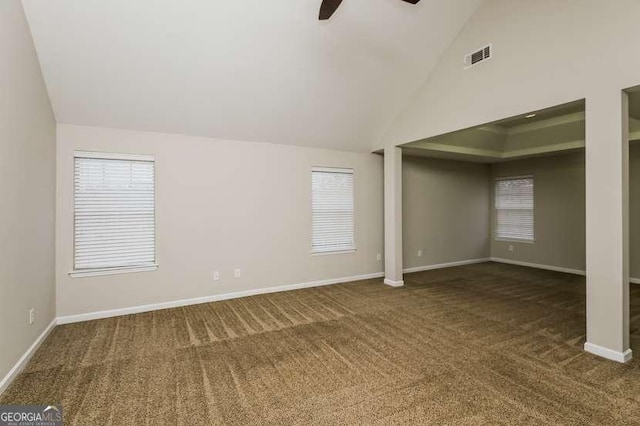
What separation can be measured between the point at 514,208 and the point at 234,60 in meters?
7.11

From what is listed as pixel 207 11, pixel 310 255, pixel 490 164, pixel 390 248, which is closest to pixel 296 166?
pixel 310 255

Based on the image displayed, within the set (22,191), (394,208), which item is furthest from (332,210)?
(22,191)

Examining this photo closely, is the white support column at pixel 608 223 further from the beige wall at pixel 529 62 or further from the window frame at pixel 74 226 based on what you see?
the window frame at pixel 74 226

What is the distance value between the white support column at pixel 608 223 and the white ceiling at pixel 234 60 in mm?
2222

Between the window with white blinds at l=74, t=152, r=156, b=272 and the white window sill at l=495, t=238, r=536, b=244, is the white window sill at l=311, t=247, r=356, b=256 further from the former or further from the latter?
the white window sill at l=495, t=238, r=536, b=244

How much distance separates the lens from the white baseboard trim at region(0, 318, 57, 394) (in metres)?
2.27

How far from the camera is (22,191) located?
2670mm

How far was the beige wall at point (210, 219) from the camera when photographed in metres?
3.76

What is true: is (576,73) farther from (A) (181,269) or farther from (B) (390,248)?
(A) (181,269)

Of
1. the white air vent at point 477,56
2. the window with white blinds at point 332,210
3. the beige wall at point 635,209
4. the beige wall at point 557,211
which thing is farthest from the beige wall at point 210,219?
the beige wall at point 635,209

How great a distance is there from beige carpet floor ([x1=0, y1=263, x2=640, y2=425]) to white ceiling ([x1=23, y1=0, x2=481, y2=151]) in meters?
2.69

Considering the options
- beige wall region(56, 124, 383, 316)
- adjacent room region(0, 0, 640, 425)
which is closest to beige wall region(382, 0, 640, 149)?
adjacent room region(0, 0, 640, 425)

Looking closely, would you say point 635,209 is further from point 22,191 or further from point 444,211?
point 22,191

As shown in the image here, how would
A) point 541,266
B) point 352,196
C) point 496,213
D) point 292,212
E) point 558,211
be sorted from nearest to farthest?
point 292,212 → point 352,196 → point 558,211 → point 541,266 → point 496,213
